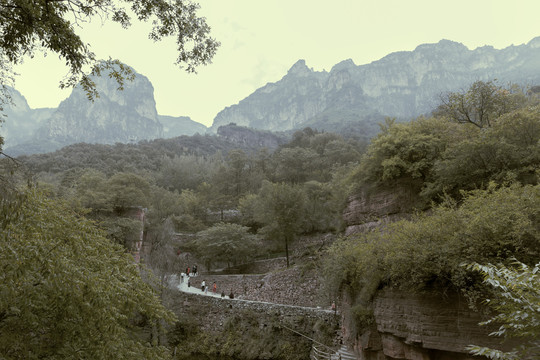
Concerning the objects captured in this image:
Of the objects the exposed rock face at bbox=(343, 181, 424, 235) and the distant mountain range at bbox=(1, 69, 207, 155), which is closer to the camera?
the exposed rock face at bbox=(343, 181, 424, 235)

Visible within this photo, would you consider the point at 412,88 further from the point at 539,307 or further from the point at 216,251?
the point at 539,307

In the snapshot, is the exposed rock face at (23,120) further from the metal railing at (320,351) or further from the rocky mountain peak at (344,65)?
the metal railing at (320,351)

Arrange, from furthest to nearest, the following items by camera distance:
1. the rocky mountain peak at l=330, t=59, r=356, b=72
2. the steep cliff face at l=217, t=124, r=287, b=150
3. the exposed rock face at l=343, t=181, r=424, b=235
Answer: the rocky mountain peak at l=330, t=59, r=356, b=72, the steep cliff face at l=217, t=124, r=287, b=150, the exposed rock face at l=343, t=181, r=424, b=235

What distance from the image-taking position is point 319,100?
16038 centimetres

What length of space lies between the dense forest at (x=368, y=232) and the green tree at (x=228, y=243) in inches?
5.0

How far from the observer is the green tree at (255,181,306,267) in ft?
92.5

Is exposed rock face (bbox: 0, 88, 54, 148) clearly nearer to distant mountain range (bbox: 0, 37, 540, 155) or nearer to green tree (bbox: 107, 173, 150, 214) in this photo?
distant mountain range (bbox: 0, 37, 540, 155)

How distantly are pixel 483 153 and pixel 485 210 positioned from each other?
17.8 ft

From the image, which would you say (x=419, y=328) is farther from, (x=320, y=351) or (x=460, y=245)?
(x=320, y=351)

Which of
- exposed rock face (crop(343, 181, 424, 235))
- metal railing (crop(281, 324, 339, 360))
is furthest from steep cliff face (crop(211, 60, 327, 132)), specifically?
metal railing (crop(281, 324, 339, 360))

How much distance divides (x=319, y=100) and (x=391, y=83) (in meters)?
34.7

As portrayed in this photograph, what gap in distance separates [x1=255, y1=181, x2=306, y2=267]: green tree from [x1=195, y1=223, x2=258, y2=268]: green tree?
2.11 meters

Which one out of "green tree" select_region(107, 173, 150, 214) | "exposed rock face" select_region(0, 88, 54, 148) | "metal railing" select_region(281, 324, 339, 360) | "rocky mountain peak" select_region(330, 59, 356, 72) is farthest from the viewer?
"exposed rock face" select_region(0, 88, 54, 148)

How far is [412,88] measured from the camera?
458 feet
